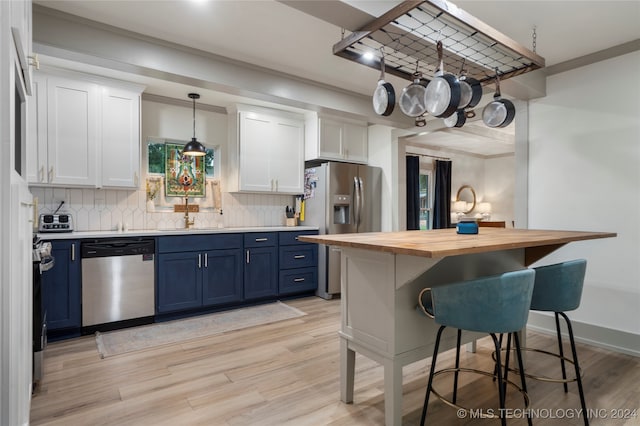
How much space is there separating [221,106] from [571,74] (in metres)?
3.85

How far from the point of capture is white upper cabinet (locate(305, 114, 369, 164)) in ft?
15.7

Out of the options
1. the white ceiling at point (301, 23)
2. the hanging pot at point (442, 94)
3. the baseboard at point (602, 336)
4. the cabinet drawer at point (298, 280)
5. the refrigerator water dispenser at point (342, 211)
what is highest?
the white ceiling at point (301, 23)

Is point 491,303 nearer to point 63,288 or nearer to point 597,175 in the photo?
point 597,175

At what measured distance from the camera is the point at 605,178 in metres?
2.97

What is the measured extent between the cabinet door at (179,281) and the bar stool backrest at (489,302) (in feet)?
9.31

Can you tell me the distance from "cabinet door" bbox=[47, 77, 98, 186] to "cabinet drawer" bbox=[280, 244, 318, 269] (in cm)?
221

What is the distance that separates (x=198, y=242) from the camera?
3.79m

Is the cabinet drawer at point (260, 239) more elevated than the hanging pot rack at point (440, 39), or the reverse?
the hanging pot rack at point (440, 39)

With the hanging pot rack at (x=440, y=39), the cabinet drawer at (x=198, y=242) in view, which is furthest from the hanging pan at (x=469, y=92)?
the cabinet drawer at (x=198, y=242)

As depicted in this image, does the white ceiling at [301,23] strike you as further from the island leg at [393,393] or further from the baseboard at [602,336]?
the baseboard at [602,336]

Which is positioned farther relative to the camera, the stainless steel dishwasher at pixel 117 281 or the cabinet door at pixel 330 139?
the cabinet door at pixel 330 139

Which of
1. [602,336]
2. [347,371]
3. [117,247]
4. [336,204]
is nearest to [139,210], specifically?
[117,247]

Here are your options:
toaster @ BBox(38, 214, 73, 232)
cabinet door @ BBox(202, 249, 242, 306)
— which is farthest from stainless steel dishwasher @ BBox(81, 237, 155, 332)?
cabinet door @ BBox(202, 249, 242, 306)

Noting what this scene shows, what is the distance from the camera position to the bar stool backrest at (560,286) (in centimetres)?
204
